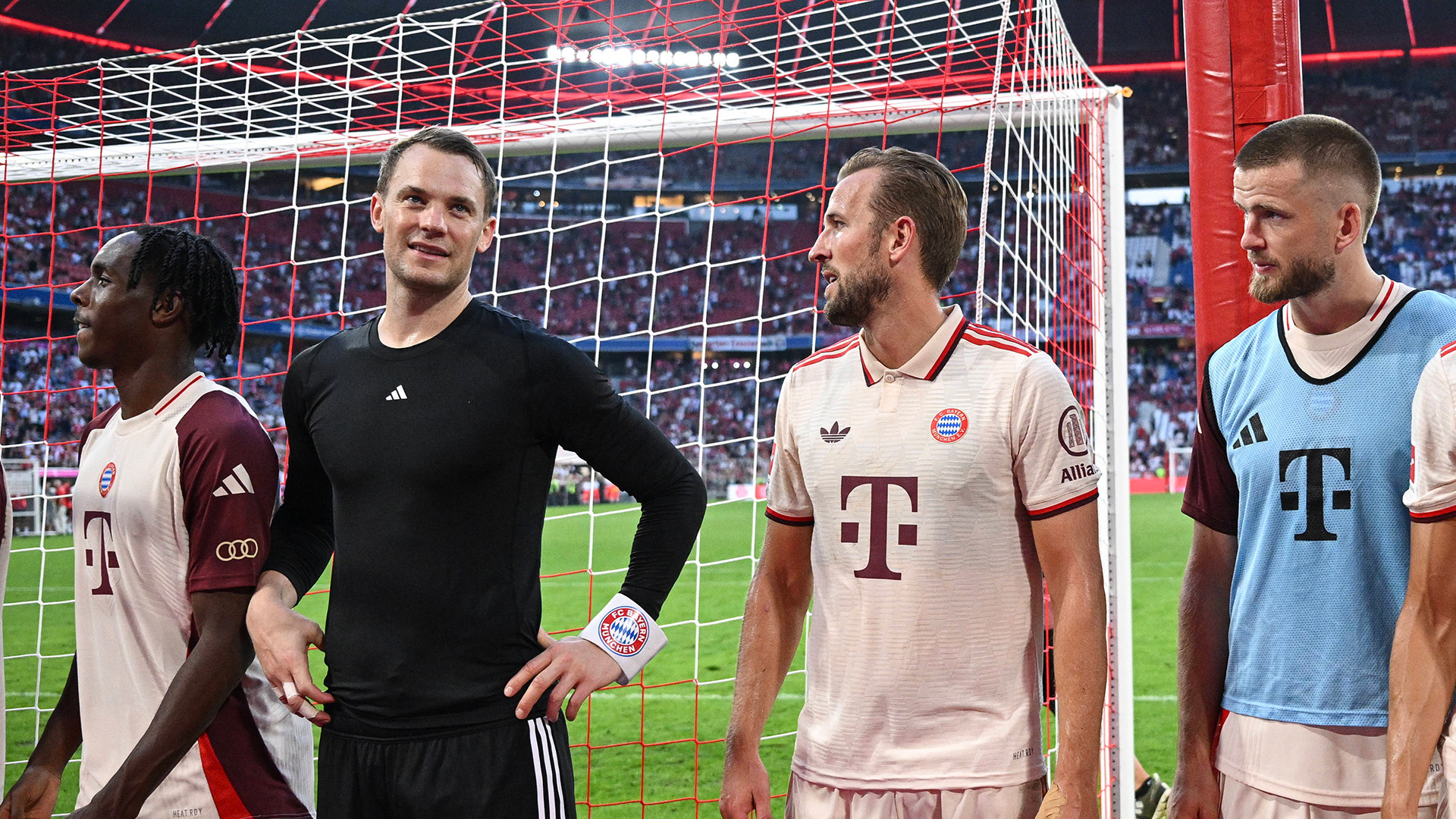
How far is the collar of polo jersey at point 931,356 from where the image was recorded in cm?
222

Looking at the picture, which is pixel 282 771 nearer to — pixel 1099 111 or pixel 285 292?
pixel 1099 111

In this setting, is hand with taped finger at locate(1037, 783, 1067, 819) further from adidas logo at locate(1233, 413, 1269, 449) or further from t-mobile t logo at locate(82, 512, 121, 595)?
t-mobile t logo at locate(82, 512, 121, 595)

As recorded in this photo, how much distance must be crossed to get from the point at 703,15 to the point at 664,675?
2048cm

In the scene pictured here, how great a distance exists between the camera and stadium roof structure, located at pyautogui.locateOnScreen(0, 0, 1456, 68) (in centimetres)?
2322

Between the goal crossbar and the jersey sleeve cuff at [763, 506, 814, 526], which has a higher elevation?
the goal crossbar

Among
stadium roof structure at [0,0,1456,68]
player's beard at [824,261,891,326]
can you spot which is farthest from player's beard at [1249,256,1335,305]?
stadium roof structure at [0,0,1456,68]

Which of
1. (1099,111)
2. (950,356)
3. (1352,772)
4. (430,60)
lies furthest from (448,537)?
(430,60)

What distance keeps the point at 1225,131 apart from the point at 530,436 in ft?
6.54

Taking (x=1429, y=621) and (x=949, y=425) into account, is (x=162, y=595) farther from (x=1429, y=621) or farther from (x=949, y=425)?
(x=1429, y=621)

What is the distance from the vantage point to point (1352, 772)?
203 cm

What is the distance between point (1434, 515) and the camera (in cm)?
190

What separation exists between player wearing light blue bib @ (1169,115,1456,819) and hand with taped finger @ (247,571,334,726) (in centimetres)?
168

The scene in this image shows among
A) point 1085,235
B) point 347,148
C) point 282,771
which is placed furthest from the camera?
point 347,148

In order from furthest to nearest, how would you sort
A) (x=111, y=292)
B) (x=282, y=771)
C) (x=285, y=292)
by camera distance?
(x=285, y=292) → (x=111, y=292) → (x=282, y=771)
